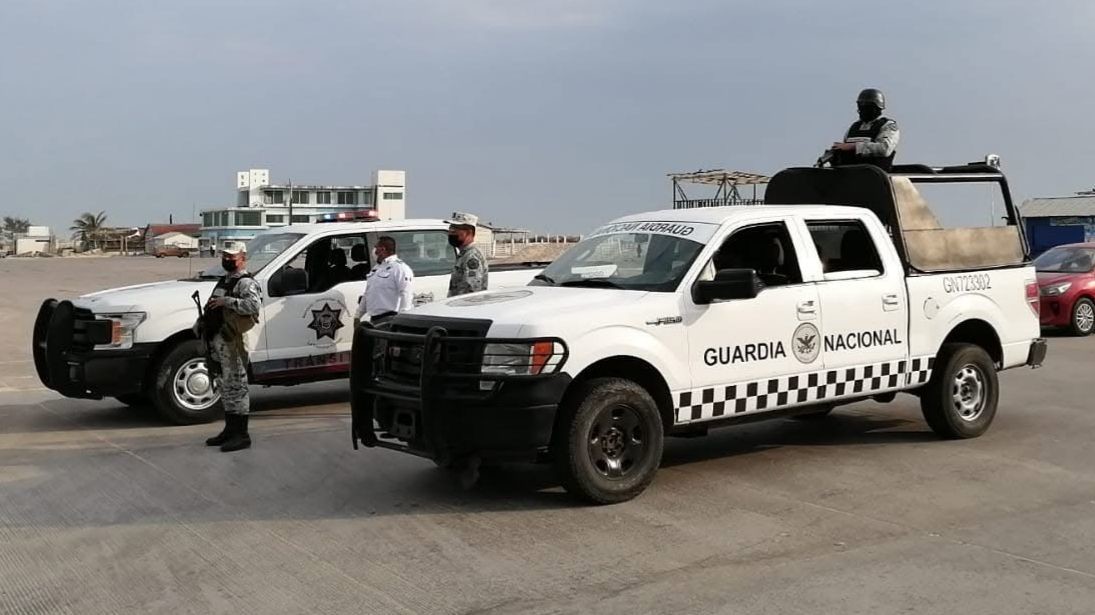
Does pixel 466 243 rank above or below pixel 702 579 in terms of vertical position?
above

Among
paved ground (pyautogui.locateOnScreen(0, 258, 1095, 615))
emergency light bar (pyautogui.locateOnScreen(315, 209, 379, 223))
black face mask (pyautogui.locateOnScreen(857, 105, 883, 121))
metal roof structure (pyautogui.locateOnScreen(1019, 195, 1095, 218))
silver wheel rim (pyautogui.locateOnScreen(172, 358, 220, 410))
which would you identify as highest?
metal roof structure (pyautogui.locateOnScreen(1019, 195, 1095, 218))

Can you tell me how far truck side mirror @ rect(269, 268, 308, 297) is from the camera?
33.6 feet

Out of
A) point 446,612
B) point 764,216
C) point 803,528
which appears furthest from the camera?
point 764,216

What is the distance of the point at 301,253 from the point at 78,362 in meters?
2.34

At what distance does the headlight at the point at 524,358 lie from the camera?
20.1ft

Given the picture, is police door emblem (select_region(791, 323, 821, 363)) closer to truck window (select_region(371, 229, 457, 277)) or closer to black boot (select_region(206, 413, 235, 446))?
black boot (select_region(206, 413, 235, 446))

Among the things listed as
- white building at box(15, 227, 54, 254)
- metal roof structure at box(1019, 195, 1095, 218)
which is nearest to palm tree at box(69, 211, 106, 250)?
white building at box(15, 227, 54, 254)

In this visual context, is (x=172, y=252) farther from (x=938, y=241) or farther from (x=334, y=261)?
(x=938, y=241)

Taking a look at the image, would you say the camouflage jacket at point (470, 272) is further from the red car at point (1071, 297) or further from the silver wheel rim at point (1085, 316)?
the silver wheel rim at point (1085, 316)

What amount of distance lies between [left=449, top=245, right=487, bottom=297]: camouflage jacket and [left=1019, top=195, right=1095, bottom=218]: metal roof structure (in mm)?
32410

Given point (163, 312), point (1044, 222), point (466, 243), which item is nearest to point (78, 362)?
point (163, 312)

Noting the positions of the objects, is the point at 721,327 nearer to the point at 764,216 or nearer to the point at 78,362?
the point at 764,216

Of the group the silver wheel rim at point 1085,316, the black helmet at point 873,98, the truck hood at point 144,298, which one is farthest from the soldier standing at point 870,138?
the silver wheel rim at point 1085,316

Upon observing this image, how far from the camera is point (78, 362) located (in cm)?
953
